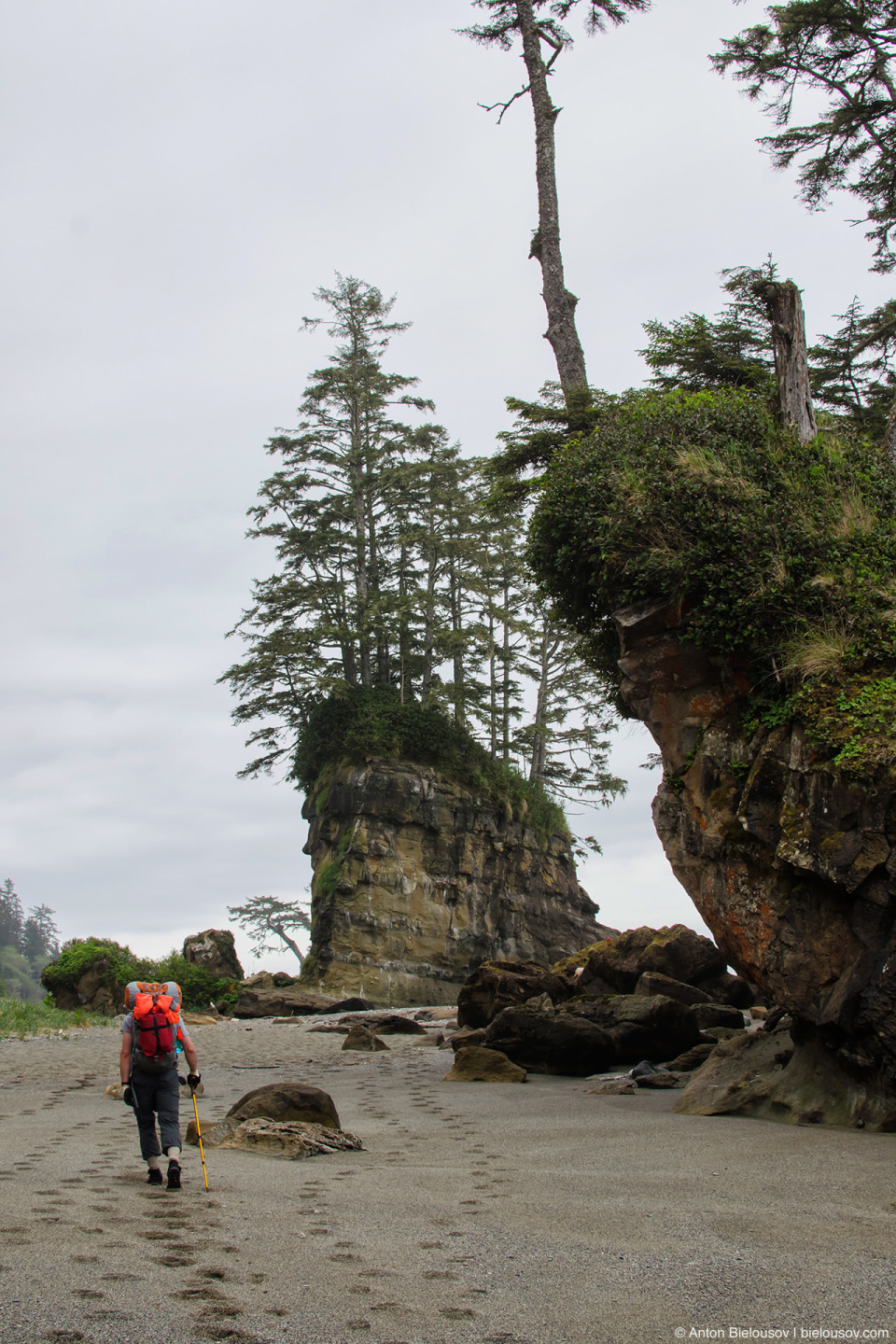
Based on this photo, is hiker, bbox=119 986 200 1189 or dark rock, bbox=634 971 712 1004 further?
dark rock, bbox=634 971 712 1004

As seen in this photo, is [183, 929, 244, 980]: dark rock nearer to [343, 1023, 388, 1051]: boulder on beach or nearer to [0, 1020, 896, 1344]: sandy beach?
[343, 1023, 388, 1051]: boulder on beach

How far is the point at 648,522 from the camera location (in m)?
10.0

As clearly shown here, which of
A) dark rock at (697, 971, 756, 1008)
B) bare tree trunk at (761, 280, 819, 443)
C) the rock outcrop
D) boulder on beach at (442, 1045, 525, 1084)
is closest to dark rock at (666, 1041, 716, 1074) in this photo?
boulder on beach at (442, 1045, 525, 1084)

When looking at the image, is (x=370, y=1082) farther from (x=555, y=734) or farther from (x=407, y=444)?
(x=407, y=444)

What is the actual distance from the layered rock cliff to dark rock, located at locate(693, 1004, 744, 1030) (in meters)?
14.8

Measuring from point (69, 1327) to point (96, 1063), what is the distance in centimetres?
1176

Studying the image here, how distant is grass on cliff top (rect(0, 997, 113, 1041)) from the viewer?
1767cm

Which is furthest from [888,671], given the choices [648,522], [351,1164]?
[351,1164]

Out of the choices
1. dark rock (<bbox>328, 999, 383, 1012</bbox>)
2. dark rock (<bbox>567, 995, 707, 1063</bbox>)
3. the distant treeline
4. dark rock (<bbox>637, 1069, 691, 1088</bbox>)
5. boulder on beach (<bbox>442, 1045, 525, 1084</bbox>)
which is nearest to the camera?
dark rock (<bbox>637, 1069, 691, 1088</bbox>)

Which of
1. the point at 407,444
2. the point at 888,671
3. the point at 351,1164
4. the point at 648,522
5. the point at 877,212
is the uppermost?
the point at 407,444

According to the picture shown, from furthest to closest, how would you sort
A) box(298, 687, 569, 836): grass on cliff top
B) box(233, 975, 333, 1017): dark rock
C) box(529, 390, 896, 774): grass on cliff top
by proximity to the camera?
box(298, 687, 569, 836): grass on cliff top < box(233, 975, 333, 1017): dark rock < box(529, 390, 896, 774): grass on cliff top

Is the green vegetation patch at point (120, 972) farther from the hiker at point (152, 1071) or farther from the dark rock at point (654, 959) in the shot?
the hiker at point (152, 1071)

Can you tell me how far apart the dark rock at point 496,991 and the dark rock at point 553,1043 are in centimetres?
366

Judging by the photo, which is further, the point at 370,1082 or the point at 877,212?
the point at 877,212
